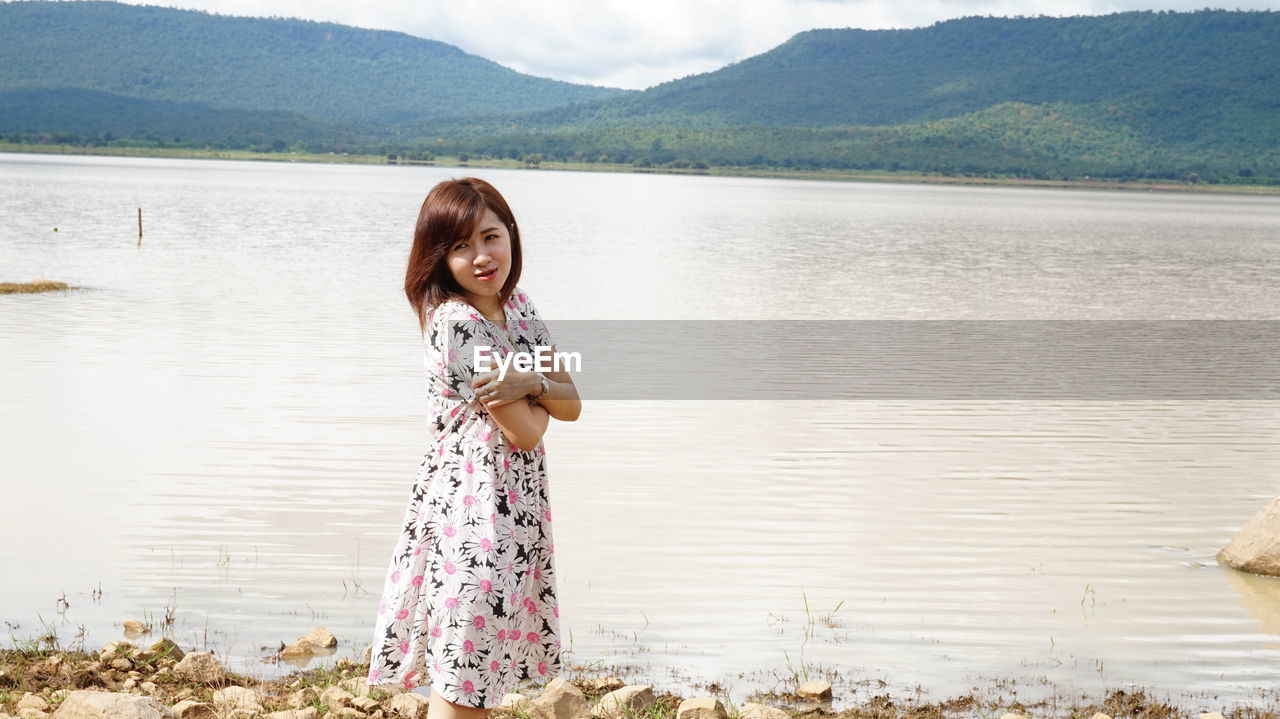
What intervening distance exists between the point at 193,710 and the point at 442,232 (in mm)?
2201

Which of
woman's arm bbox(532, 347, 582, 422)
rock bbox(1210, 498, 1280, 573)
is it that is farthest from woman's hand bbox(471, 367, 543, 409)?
rock bbox(1210, 498, 1280, 573)

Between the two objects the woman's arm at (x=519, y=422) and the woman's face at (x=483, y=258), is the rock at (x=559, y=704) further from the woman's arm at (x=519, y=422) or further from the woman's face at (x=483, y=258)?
Result: the woman's face at (x=483, y=258)

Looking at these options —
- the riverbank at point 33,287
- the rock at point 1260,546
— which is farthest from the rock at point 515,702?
the riverbank at point 33,287

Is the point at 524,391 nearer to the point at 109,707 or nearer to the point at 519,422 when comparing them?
the point at 519,422

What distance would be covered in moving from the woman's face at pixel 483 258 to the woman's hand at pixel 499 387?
242 millimetres

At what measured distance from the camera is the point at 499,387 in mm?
3553

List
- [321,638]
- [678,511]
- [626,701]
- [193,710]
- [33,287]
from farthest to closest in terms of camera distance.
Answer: [33,287] < [678,511] < [321,638] < [626,701] < [193,710]

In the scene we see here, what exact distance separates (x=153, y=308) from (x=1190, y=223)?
210 feet

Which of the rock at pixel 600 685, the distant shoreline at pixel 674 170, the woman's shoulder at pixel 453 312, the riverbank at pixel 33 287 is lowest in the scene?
the rock at pixel 600 685

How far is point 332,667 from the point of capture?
19.4 feet

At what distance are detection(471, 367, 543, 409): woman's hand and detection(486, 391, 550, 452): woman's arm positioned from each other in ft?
0.06

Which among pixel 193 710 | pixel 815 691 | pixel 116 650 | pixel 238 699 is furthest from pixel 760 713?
pixel 116 650

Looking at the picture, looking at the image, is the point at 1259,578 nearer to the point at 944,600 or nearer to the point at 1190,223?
the point at 944,600

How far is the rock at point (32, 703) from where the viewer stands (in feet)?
16.2
